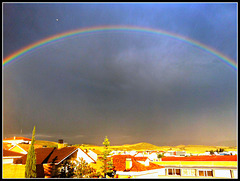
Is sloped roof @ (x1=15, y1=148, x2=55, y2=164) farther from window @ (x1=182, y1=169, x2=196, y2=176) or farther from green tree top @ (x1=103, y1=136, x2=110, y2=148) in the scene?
window @ (x1=182, y1=169, x2=196, y2=176)

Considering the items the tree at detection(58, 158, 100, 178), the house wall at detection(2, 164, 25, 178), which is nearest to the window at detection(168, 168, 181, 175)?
the tree at detection(58, 158, 100, 178)

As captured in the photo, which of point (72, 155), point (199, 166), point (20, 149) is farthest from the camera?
point (20, 149)

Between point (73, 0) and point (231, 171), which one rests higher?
point (73, 0)

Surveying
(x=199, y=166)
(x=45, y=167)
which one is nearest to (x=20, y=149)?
(x=45, y=167)

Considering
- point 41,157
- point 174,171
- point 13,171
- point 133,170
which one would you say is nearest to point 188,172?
point 174,171

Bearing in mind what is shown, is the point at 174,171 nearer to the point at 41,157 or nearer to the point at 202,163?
the point at 202,163

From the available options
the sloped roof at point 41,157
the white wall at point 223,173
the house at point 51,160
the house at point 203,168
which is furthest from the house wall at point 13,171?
the white wall at point 223,173

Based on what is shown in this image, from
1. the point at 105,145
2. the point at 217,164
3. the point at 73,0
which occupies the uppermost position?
the point at 73,0

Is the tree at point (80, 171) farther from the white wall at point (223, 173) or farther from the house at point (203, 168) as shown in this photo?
the white wall at point (223, 173)

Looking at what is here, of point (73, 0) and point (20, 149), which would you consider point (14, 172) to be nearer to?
point (73, 0)
